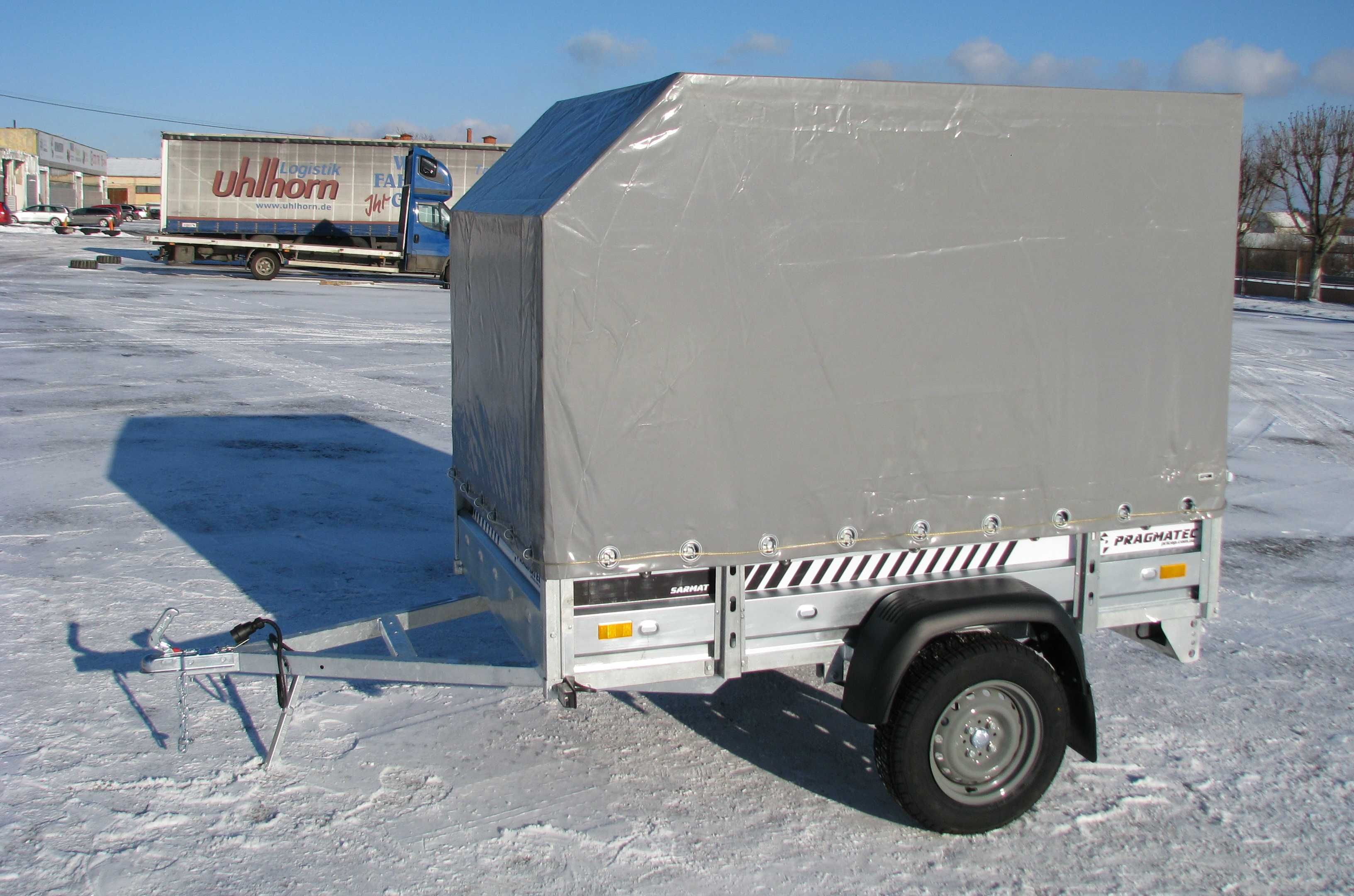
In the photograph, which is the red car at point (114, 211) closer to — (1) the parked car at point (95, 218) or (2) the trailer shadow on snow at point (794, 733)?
(1) the parked car at point (95, 218)

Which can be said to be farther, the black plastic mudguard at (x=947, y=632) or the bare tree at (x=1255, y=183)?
the bare tree at (x=1255, y=183)

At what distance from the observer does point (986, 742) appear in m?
4.25

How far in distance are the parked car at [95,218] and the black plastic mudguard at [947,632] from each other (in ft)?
197

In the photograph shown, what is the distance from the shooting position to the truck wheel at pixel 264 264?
32.9 meters

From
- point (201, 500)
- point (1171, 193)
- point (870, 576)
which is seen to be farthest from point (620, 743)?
point (201, 500)

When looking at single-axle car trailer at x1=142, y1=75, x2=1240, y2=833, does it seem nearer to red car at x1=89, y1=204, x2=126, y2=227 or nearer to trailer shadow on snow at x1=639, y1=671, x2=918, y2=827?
trailer shadow on snow at x1=639, y1=671, x2=918, y2=827

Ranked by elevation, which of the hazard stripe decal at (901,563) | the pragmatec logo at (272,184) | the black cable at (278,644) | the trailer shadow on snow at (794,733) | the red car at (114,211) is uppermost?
the red car at (114,211)

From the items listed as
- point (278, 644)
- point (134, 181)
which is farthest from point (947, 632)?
point (134, 181)

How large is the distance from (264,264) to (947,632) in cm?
3253

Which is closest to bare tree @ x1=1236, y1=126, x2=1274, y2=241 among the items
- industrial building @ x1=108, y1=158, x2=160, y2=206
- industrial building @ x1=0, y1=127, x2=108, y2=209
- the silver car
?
the silver car

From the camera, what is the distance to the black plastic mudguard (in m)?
4.08

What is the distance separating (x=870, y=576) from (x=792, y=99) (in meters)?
1.80

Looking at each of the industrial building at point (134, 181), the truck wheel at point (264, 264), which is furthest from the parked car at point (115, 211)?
the industrial building at point (134, 181)

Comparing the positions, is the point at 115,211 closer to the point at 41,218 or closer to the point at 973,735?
the point at 41,218
